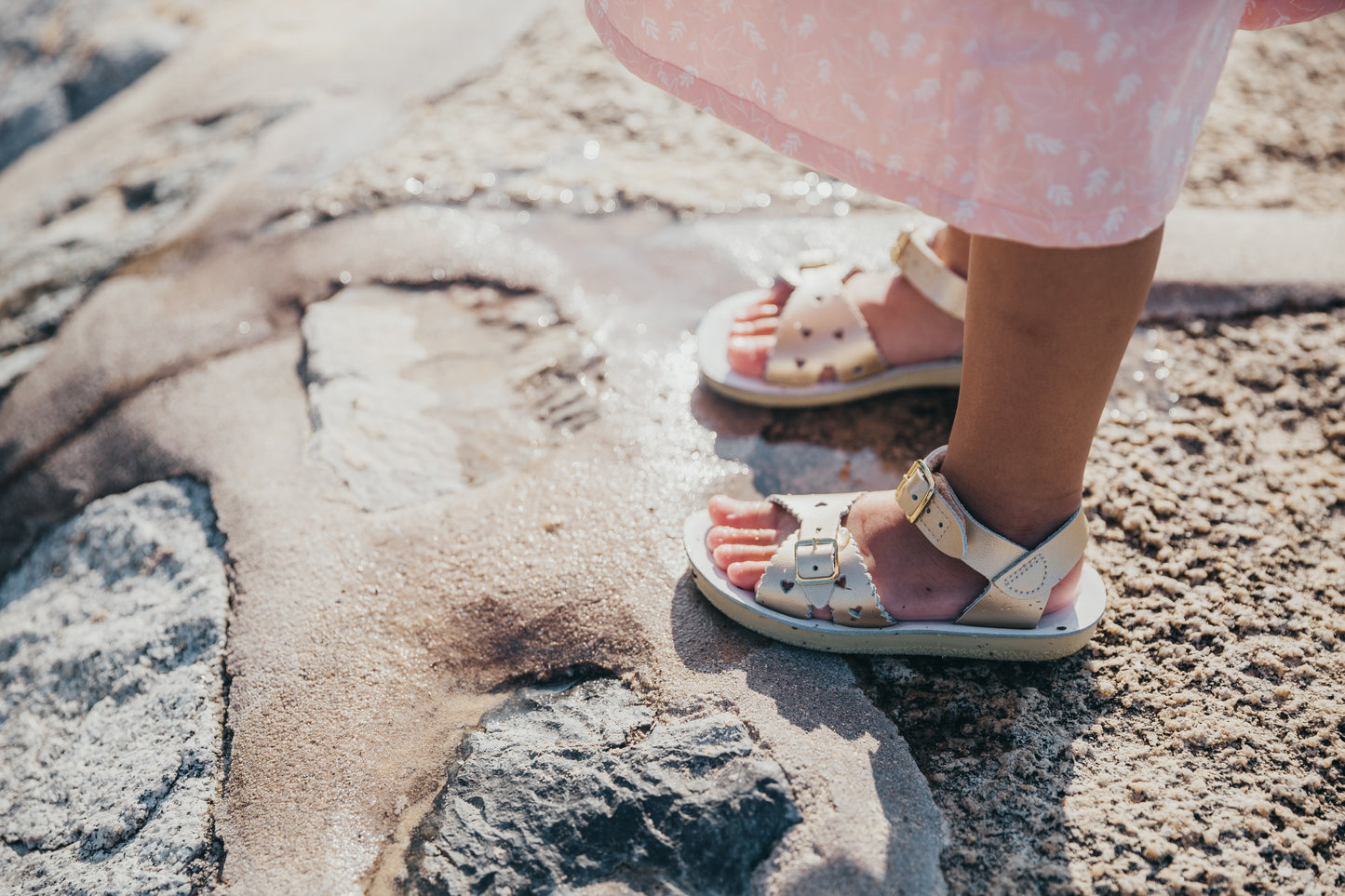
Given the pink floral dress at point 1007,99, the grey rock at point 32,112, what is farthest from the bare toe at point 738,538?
the grey rock at point 32,112

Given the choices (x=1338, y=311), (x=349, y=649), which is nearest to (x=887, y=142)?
(x=349, y=649)

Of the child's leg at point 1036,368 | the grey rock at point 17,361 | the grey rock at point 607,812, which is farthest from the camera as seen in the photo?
the grey rock at point 17,361

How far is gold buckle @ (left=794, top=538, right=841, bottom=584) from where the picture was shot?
4.86 ft

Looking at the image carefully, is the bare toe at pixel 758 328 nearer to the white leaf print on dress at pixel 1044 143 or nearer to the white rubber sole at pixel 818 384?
the white rubber sole at pixel 818 384

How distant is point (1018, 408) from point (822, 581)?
0.43 meters

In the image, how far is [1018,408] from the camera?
49.5 inches

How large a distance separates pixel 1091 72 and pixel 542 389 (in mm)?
1358

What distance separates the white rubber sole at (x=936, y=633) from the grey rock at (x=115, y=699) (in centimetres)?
91

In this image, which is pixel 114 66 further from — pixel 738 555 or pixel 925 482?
pixel 925 482

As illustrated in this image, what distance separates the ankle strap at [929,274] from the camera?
187 centimetres

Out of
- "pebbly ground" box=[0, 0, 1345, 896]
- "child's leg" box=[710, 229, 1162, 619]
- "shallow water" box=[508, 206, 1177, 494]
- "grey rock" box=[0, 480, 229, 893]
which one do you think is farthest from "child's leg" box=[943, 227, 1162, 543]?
"grey rock" box=[0, 480, 229, 893]

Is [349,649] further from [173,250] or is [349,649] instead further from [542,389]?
[173,250]

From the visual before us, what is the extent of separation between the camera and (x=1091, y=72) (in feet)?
3.09

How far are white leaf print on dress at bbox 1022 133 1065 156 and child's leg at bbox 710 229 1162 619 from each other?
154mm
